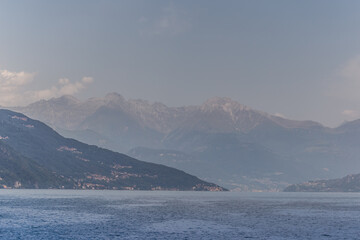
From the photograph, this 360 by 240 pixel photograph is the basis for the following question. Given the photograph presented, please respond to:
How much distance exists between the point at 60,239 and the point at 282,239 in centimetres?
5176

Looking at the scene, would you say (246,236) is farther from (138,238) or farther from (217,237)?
(138,238)

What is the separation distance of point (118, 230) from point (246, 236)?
3394 cm

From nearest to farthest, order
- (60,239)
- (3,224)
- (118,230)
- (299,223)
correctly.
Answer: (60,239), (118,230), (3,224), (299,223)

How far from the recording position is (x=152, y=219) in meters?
154

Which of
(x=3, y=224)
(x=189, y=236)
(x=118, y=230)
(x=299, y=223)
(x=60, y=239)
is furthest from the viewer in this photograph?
(x=299, y=223)

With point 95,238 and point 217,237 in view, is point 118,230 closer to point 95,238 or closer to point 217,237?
point 95,238

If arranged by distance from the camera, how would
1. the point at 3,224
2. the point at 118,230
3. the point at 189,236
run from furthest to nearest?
the point at 3,224, the point at 118,230, the point at 189,236

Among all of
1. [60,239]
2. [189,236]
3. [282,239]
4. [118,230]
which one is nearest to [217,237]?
[189,236]

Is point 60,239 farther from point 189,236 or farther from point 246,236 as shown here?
point 246,236

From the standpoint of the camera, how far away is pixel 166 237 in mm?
108625

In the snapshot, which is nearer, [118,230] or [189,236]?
[189,236]

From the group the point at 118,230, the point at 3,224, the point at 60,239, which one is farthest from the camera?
the point at 3,224

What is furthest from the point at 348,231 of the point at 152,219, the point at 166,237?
the point at 152,219

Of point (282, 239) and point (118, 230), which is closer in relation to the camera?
point (282, 239)
